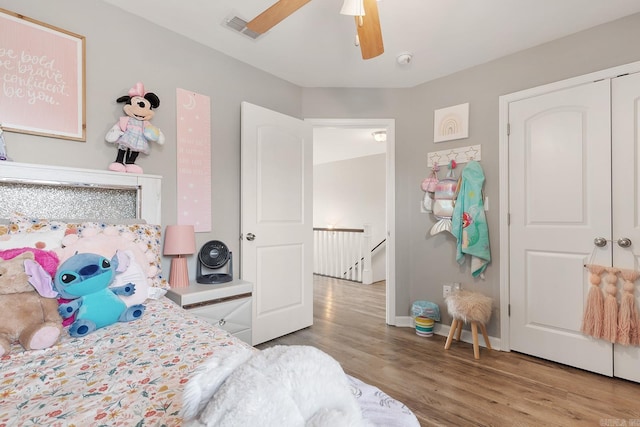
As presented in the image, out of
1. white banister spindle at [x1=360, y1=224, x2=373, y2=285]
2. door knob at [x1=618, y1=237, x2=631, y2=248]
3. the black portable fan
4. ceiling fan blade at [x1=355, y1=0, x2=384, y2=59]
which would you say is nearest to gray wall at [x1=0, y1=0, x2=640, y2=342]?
the black portable fan

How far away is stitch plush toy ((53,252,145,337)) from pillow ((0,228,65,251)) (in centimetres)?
19

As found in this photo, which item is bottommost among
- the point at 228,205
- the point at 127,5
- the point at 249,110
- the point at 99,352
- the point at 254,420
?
the point at 99,352

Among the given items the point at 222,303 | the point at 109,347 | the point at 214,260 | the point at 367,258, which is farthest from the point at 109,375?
the point at 367,258

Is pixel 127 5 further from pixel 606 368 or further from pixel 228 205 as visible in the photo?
pixel 606 368

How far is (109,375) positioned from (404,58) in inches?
108

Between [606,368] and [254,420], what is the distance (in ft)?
8.77

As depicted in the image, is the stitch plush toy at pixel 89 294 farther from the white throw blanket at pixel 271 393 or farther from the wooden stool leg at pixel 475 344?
the wooden stool leg at pixel 475 344

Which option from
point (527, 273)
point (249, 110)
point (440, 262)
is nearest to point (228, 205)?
point (249, 110)

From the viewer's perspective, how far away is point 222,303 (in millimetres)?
2068

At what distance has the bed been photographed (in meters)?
0.75

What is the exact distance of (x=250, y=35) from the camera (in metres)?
2.26

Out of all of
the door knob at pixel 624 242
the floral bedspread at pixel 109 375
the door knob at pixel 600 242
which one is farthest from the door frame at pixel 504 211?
the floral bedspread at pixel 109 375

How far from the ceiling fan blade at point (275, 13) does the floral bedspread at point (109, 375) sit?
1.51 m

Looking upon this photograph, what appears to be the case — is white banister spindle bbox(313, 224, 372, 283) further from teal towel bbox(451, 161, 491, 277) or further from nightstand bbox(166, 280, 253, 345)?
nightstand bbox(166, 280, 253, 345)
